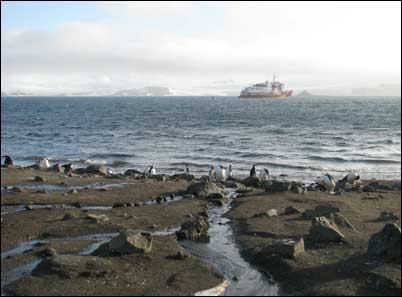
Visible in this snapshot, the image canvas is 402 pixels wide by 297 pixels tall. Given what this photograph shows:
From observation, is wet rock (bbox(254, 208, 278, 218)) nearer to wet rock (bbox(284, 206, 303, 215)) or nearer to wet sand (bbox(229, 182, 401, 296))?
wet sand (bbox(229, 182, 401, 296))

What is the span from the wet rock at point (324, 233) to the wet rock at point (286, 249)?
130 centimetres

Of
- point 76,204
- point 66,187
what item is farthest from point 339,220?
point 66,187

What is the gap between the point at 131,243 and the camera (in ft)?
41.2

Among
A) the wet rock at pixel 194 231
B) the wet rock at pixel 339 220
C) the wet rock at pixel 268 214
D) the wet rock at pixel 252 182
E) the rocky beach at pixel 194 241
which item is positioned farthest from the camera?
the wet rock at pixel 252 182

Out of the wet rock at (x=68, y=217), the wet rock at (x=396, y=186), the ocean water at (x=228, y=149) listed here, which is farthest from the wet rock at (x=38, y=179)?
the wet rock at (x=396, y=186)

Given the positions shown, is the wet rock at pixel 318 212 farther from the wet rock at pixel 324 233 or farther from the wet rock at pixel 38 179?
the wet rock at pixel 38 179

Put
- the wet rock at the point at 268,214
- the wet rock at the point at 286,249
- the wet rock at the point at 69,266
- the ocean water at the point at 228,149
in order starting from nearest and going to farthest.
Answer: the wet rock at the point at 69,266
the wet rock at the point at 286,249
the wet rock at the point at 268,214
the ocean water at the point at 228,149

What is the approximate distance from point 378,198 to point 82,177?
15.4m

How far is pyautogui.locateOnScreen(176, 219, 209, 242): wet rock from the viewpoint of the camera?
14867 millimetres

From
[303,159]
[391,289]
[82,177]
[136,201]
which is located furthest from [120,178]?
[391,289]

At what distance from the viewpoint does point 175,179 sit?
93.2 ft

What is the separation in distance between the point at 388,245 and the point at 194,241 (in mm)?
5423

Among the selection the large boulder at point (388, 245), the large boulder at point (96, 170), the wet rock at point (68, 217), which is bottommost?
the large boulder at point (96, 170)

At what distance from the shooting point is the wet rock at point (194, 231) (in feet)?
48.8
